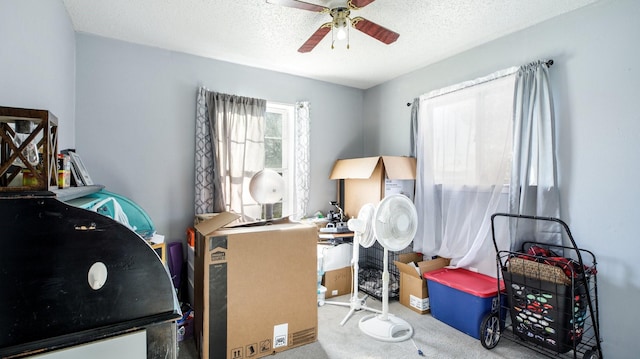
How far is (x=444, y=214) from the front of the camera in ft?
9.61

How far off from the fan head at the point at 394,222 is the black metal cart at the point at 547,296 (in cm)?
64

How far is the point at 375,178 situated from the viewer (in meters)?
3.17

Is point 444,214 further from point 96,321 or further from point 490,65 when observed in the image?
point 96,321

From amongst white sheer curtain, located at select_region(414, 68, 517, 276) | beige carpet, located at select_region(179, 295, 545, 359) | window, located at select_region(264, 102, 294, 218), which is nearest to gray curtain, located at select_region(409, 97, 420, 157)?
white sheer curtain, located at select_region(414, 68, 517, 276)

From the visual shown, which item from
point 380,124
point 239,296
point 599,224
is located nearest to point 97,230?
point 239,296

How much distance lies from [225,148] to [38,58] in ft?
5.02

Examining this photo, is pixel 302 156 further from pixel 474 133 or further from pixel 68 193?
pixel 68 193

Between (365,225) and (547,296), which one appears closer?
(547,296)

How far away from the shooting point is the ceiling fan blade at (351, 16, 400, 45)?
75.6 inches

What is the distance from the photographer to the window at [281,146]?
11.4 ft

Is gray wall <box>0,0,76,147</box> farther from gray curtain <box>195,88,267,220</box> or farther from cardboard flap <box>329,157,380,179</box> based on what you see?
cardboard flap <box>329,157,380,179</box>

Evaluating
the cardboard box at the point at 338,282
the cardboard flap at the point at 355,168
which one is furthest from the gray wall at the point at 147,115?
the cardboard box at the point at 338,282

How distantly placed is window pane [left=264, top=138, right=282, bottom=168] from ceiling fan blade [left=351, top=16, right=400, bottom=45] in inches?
70.1

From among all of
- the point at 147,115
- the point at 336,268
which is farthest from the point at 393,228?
the point at 147,115
